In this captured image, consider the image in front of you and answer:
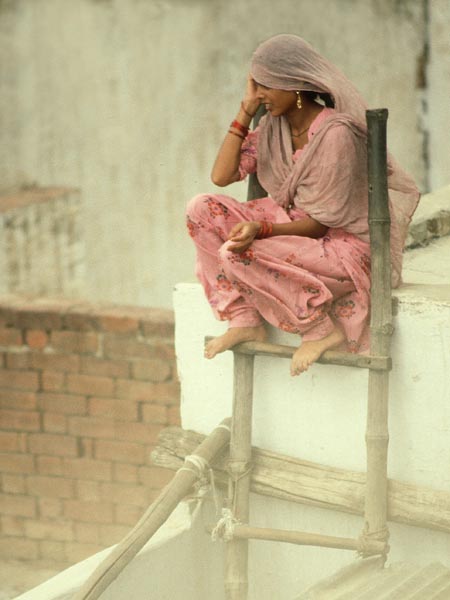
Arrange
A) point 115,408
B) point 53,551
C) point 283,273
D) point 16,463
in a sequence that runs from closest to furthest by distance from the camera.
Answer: point 283,273 < point 115,408 < point 16,463 < point 53,551

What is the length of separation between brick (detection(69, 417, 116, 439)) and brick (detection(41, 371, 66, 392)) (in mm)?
170

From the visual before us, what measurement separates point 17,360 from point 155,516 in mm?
3001

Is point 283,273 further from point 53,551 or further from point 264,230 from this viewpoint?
point 53,551

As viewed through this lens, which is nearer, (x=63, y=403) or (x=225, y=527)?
(x=225, y=527)

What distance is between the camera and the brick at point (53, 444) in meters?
6.25

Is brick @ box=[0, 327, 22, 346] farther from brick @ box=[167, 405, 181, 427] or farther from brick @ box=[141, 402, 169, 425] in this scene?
brick @ box=[167, 405, 181, 427]

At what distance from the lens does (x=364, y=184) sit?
3.32 meters

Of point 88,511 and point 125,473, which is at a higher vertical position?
point 125,473

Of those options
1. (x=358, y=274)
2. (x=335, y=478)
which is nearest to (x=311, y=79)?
(x=358, y=274)

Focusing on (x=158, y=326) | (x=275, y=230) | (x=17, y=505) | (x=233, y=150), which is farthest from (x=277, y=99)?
(x=17, y=505)

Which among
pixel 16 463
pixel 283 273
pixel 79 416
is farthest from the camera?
pixel 16 463

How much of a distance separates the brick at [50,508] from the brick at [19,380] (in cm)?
59

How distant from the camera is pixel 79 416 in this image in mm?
6180

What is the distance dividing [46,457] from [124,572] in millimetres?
2881
